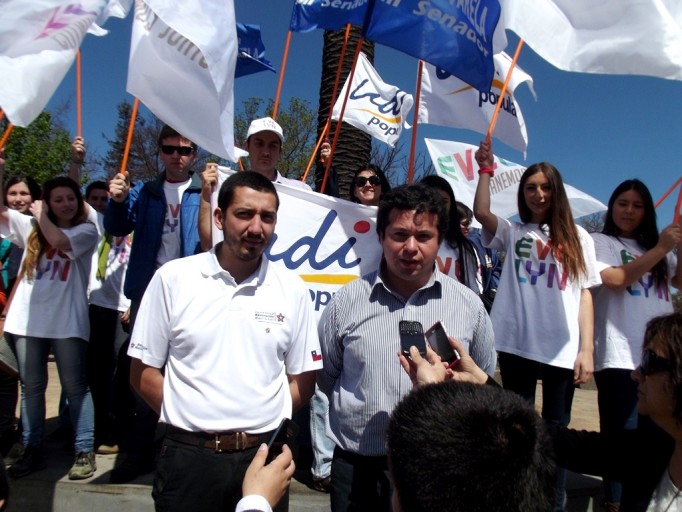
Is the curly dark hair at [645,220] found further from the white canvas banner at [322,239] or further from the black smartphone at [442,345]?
the black smartphone at [442,345]

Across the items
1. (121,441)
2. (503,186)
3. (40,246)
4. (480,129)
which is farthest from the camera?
(503,186)

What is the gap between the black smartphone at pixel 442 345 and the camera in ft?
6.16

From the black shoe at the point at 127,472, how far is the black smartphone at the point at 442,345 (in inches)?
91.8

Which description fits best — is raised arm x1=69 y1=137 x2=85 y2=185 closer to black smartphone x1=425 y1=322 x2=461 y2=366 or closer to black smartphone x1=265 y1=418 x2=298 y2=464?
Answer: black smartphone x1=265 y1=418 x2=298 y2=464

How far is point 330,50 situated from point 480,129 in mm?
2936

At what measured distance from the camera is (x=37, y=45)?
2.83 m

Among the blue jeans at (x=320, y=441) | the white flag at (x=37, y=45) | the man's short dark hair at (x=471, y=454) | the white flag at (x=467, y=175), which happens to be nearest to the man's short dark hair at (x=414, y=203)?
the man's short dark hair at (x=471, y=454)

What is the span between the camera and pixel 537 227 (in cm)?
320

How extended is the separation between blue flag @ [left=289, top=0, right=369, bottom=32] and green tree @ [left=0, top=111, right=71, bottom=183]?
13036mm

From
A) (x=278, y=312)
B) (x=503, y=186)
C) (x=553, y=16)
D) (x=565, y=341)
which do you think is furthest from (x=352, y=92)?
(x=278, y=312)

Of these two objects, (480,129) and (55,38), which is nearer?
(55,38)

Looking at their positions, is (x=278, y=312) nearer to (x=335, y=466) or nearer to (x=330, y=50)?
(x=335, y=466)

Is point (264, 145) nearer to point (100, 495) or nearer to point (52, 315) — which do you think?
point (52, 315)

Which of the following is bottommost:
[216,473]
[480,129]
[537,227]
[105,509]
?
[105,509]
